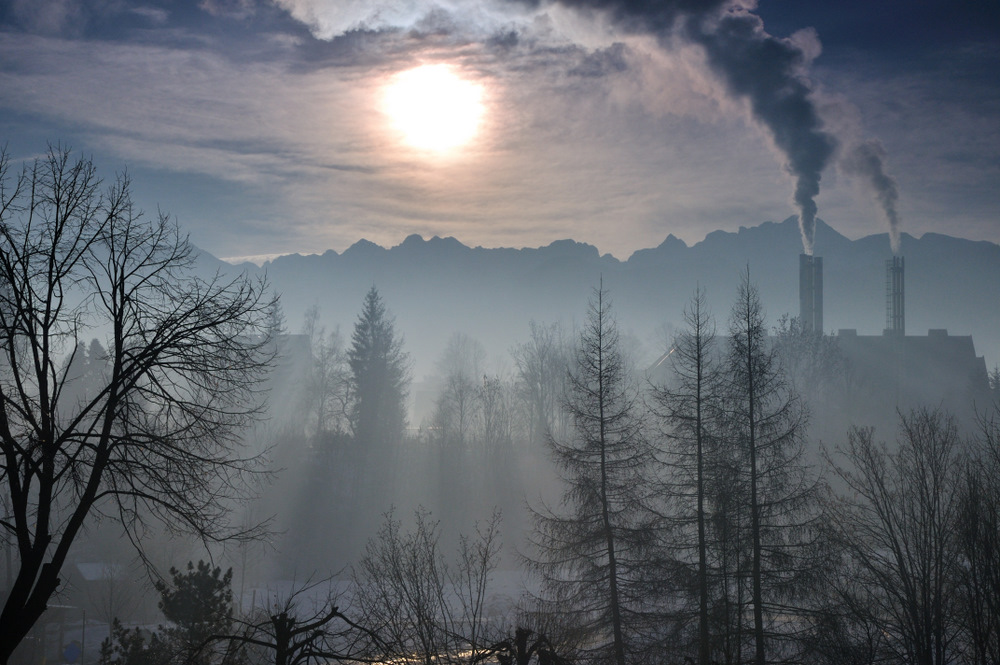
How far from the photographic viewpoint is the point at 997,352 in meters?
114

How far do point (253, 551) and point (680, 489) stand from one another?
31.3 m

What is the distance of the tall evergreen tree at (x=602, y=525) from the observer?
16891mm

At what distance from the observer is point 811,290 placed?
7306 centimetres

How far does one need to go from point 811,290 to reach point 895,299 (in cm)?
953

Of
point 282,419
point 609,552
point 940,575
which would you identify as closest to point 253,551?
point 282,419

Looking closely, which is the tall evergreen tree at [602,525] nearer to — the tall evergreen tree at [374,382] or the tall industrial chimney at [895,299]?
the tall evergreen tree at [374,382]

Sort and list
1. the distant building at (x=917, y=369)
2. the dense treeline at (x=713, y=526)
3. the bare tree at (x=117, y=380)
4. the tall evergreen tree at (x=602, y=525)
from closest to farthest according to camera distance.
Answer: the bare tree at (x=117, y=380) → the dense treeline at (x=713, y=526) → the tall evergreen tree at (x=602, y=525) → the distant building at (x=917, y=369)

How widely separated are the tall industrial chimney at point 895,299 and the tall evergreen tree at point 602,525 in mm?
63967

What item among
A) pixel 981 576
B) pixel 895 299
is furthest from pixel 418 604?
pixel 895 299

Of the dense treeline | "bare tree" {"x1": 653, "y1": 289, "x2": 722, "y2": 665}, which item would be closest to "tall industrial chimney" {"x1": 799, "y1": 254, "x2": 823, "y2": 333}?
the dense treeline

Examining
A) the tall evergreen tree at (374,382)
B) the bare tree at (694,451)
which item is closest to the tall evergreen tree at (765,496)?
the bare tree at (694,451)

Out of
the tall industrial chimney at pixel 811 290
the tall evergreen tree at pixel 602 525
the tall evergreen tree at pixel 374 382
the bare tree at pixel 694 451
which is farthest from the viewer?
the tall industrial chimney at pixel 811 290

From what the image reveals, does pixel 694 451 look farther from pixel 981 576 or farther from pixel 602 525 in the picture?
pixel 981 576

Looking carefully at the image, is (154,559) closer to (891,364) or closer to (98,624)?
(98,624)
